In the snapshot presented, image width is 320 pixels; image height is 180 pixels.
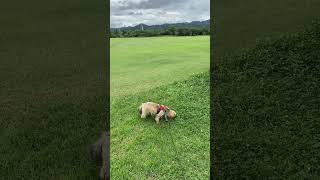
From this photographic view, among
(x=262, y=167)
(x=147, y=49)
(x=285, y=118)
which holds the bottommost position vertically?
(x=262, y=167)

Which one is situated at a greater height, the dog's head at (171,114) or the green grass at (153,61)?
the green grass at (153,61)

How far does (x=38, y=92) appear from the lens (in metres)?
7.44

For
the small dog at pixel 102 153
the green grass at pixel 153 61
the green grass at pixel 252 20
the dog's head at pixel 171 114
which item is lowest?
the small dog at pixel 102 153

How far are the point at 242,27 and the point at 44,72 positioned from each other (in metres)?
3.63

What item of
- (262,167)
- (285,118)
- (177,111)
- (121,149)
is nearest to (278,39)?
(285,118)

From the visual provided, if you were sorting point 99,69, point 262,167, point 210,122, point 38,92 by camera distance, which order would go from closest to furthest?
point 262,167, point 210,122, point 38,92, point 99,69

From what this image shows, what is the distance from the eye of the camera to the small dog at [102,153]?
484cm

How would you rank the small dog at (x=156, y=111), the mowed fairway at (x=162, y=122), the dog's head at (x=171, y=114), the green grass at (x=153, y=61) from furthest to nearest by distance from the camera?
the green grass at (x=153, y=61), the dog's head at (x=171, y=114), the small dog at (x=156, y=111), the mowed fairway at (x=162, y=122)

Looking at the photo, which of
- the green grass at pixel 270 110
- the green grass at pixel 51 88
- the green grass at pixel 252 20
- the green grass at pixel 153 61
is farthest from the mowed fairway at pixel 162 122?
the green grass at pixel 252 20

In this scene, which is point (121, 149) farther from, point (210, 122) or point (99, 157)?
point (210, 122)

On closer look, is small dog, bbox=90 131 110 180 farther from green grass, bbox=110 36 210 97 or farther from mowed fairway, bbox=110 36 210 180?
green grass, bbox=110 36 210 97

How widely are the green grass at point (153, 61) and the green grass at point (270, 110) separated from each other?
698mm

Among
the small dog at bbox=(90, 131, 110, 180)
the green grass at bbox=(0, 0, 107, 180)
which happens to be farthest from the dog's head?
the green grass at bbox=(0, 0, 107, 180)

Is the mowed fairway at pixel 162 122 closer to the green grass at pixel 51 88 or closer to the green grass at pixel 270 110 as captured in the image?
the green grass at pixel 270 110
